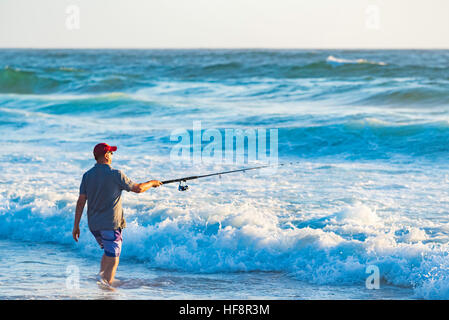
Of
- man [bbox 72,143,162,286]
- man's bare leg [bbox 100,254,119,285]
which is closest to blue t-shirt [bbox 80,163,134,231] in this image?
man [bbox 72,143,162,286]

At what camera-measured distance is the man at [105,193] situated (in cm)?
532

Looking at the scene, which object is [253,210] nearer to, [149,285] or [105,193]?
[149,285]

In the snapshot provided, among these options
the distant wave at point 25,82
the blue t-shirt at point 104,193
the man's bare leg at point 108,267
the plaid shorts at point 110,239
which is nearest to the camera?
the blue t-shirt at point 104,193

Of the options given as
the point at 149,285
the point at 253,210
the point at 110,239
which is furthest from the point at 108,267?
the point at 253,210

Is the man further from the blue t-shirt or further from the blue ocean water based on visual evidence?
the blue ocean water

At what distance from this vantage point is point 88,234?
7742 millimetres

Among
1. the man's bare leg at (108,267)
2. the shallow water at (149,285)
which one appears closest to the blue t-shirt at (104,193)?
the man's bare leg at (108,267)

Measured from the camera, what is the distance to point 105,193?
533cm

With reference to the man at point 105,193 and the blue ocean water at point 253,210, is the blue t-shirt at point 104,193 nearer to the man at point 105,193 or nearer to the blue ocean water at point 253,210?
the man at point 105,193

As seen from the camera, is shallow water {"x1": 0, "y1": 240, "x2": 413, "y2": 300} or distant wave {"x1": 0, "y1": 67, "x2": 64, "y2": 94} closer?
shallow water {"x1": 0, "y1": 240, "x2": 413, "y2": 300}

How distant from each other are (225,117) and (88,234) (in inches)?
409

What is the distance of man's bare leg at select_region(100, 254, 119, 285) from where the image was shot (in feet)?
18.6

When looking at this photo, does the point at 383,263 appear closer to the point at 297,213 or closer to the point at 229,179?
the point at 297,213
